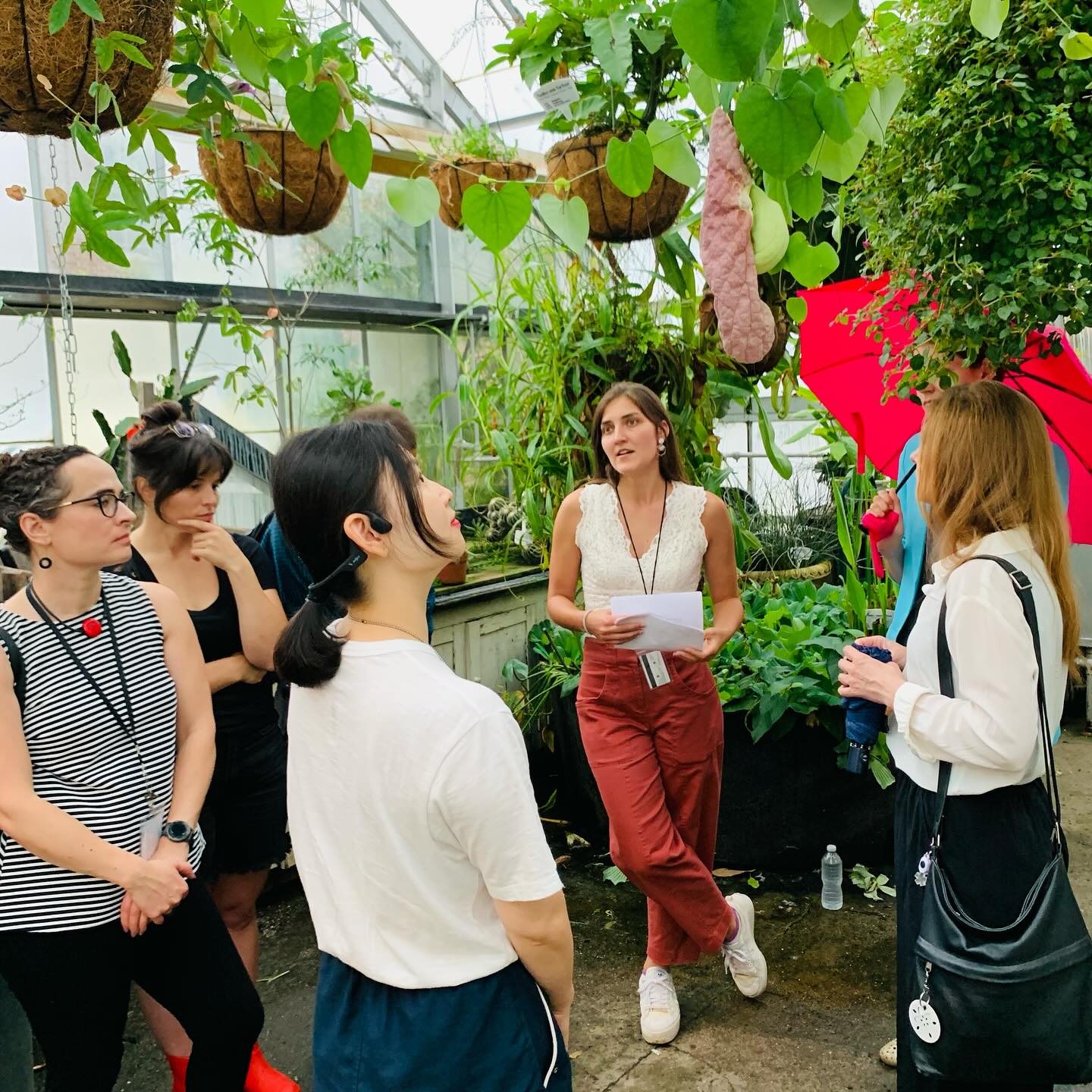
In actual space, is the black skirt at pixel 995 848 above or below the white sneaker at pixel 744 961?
above

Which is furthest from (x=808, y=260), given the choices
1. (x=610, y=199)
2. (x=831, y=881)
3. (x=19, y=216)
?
(x=19, y=216)

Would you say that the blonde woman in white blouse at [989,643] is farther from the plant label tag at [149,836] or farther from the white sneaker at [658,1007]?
the plant label tag at [149,836]

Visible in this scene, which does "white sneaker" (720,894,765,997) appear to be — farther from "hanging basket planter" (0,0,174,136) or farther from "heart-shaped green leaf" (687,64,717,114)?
"hanging basket planter" (0,0,174,136)

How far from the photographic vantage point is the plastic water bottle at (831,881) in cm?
296

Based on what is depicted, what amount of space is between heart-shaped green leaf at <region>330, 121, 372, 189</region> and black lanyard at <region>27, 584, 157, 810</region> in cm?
103

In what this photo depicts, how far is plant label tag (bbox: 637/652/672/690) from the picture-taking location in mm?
2336

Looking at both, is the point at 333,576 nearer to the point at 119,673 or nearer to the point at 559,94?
the point at 119,673

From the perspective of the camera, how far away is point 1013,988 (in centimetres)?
144

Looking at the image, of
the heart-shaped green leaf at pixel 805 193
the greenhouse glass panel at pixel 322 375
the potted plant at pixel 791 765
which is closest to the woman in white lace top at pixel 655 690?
the potted plant at pixel 791 765

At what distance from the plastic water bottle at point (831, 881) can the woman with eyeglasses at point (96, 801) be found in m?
1.81

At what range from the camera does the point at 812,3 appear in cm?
85

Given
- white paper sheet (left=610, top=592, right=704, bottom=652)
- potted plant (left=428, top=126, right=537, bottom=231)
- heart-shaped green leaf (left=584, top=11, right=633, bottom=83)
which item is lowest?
white paper sheet (left=610, top=592, right=704, bottom=652)

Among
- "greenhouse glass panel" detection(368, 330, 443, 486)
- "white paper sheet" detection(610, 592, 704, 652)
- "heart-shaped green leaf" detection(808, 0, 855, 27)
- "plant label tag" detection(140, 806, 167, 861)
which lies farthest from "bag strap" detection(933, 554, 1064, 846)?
"greenhouse glass panel" detection(368, 330, 443, 486)

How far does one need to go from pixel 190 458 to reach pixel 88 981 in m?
0.99
